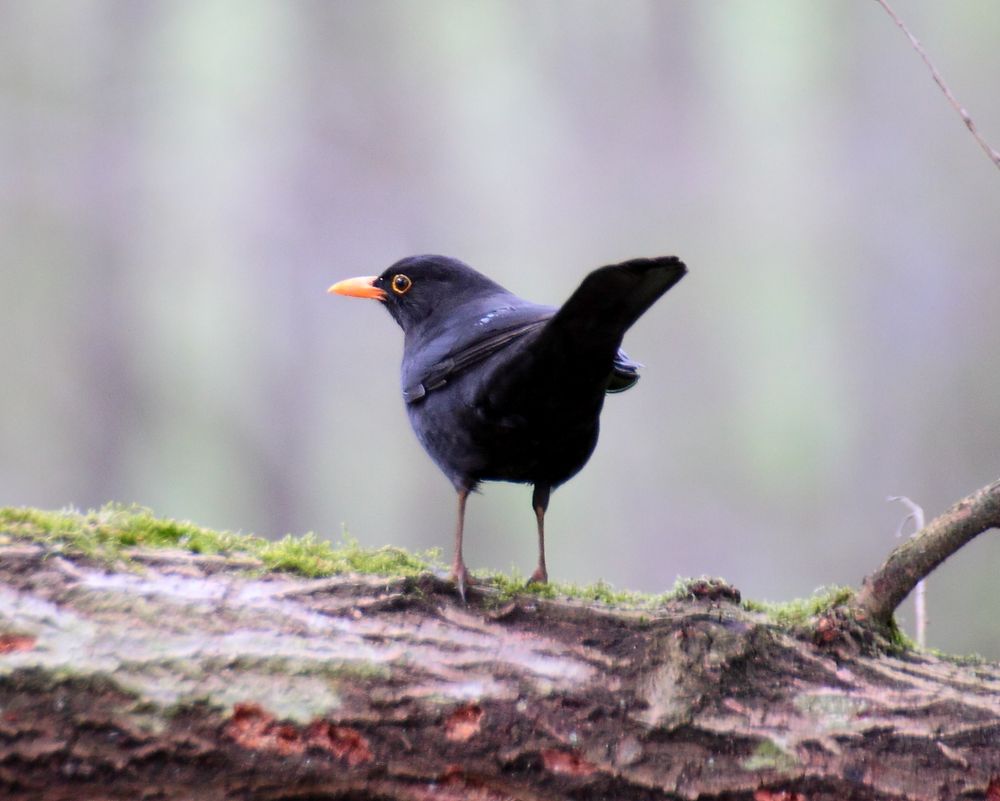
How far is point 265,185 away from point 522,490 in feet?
13.4

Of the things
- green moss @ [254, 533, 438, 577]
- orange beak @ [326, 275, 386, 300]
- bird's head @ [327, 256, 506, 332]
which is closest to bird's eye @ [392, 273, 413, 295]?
bird's head @ [327, 256, 506, 332]

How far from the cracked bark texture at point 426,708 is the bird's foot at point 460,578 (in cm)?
29

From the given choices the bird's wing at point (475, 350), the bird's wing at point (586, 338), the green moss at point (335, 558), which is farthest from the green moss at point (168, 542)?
the bird's wing at point (475, 350)

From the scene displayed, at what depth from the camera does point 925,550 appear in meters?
2.68

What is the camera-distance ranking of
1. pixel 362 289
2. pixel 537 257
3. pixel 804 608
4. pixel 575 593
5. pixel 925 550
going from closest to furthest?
pixel 925 550 < pixel 804 608 < pixel 575 593 < pixel 362 289 < pixel 537 257

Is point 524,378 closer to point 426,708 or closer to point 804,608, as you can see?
point 804,608

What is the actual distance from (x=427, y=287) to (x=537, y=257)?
4.42 m

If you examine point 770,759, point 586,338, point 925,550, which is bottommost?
point 770,759

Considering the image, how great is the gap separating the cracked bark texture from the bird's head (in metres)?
2.32

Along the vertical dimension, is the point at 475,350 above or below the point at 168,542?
above

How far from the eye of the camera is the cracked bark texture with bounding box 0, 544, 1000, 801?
2.38 metres

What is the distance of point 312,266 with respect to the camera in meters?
9.27

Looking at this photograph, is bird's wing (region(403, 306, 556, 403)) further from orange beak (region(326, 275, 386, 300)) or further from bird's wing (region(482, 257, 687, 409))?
orange beak (region(326, 275, 386, 300))

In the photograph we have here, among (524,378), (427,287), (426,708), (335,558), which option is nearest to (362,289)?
(427,287)
